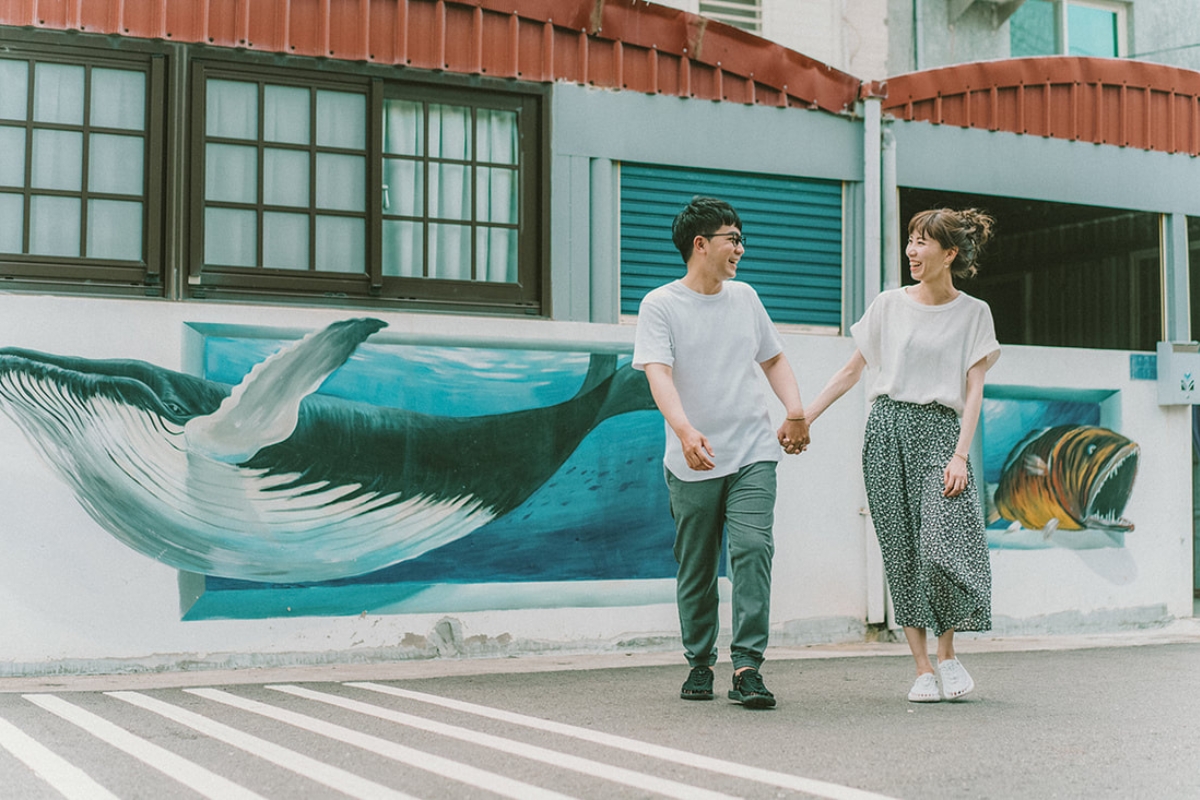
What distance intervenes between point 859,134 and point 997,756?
5637 millimetres

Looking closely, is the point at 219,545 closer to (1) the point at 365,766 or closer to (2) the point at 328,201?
(2) the point at 328,201

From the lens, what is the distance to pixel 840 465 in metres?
8.83

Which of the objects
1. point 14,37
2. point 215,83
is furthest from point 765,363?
point 14,37

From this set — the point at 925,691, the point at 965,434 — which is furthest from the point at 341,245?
the point at 925,691

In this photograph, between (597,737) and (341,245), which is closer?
(597,737)

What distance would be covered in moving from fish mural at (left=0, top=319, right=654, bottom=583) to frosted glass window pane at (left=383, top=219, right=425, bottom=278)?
412 mm

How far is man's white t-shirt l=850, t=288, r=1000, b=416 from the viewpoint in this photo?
5.61 metres

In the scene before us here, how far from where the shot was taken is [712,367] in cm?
550

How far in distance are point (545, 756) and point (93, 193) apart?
180 inches

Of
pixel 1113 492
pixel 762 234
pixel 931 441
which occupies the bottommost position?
pixel 1113 492

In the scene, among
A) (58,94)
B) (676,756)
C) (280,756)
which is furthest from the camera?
(58,94)

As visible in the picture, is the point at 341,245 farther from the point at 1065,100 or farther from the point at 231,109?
the point at 1065,100

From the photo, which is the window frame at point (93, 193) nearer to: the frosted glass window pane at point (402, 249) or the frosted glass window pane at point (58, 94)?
the frosted glass window pane at point (58, 94)

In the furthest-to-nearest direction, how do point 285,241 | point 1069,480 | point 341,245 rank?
1. point 1069,480
2. point 341,245
3. point 285,241
